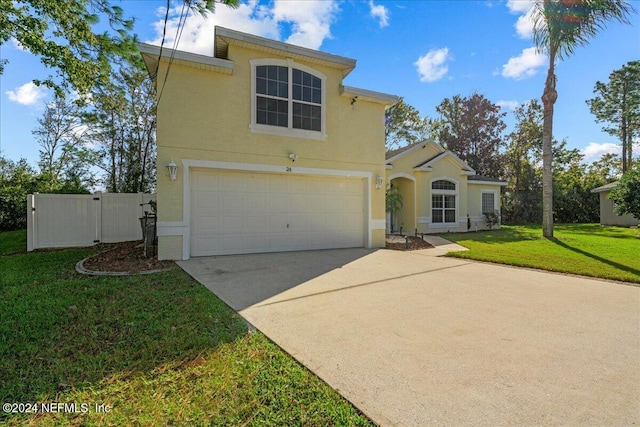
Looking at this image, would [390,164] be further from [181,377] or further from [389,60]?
[181,377]

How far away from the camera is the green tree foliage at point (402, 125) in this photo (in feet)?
90.1

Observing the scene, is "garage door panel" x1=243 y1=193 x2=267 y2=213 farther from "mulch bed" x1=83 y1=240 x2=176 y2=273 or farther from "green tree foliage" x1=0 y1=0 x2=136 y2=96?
"green tree foliage" x1=0 y1=0 x2=136 y2=96

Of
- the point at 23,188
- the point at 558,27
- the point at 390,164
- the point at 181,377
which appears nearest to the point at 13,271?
the point at 181,377

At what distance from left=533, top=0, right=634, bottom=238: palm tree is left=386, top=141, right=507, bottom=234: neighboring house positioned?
A: 15.4ft

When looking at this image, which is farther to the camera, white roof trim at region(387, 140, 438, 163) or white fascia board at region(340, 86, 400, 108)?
white roof trim at region(387, 140, 438, 163)

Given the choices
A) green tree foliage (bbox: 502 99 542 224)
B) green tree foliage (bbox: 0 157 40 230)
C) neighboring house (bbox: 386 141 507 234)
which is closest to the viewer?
green tree foliage (bbox: 0 157 40 230)

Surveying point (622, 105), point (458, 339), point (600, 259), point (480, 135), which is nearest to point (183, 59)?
point (458, 339)

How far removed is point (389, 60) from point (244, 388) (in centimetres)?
1238

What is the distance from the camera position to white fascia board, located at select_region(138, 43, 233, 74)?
Answer: 25.1ft

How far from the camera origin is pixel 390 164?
50.7 ft

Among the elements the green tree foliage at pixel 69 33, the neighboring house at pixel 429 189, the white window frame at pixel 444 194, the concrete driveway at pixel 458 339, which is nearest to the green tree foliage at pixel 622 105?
the neighboring house at pixel 429 189

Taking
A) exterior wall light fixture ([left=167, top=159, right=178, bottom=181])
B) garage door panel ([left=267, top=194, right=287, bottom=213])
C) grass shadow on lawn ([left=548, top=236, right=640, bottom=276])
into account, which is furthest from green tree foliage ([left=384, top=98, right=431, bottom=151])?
exterior wall light fixture ([left=167, top=159, right=178, bottom=181])

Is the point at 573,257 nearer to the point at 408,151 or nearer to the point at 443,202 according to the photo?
the point at 443,202

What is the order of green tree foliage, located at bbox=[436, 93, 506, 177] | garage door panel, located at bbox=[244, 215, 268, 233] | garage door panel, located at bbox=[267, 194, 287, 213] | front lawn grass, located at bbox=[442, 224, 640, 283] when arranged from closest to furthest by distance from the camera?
front lawn grass, located at bbox=[442, 224, 640, 283] → garage door panel, located at bbox=[244, 215, 268, 233] → garage door panel, located at bbox=[267, 194, 287, 213] → green tree foliage, located at bbox=[436, 93, 506, 177]
